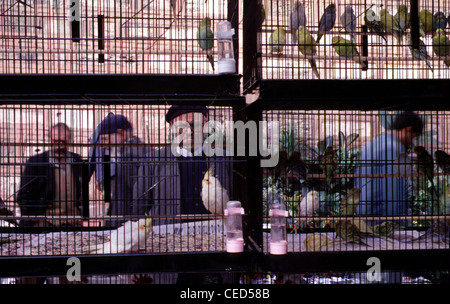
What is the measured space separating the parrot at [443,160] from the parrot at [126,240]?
5.16 ft

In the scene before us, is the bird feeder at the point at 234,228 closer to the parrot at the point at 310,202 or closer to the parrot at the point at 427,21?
the parrot at the point at 310,202

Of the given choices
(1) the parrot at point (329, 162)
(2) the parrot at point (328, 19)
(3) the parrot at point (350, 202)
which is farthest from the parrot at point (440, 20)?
(3) the parrot at point (350, 202)

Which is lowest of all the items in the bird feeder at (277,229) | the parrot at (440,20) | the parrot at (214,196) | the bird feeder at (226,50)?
the bird feeder at (277,229)

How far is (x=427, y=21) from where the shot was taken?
237 cm

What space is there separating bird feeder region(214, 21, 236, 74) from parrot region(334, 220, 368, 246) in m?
0.90

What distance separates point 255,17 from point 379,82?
1.93ft

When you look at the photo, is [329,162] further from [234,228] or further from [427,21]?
[427,21]

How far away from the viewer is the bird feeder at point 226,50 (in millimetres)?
1965

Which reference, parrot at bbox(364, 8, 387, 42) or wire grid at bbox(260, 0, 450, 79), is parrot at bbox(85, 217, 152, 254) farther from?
parrot at bbox(364, 8, 387, 42)

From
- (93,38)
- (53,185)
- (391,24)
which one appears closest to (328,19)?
(391,24)

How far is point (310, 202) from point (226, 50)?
0.89 meters

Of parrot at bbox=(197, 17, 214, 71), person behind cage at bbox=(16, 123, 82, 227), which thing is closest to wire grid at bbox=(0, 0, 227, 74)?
parrot at bbox=(197, 17, 214, 71)

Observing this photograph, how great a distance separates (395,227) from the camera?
234cm
